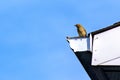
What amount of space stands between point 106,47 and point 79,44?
774 mm

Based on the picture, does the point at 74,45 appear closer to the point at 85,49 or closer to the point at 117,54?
the point at 85,49

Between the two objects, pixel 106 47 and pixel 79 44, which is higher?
pixel 79 44

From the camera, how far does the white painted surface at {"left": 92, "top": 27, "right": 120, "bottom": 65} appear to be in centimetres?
1141

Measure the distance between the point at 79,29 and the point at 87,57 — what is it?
5.91 meters

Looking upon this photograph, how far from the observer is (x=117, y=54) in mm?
11398

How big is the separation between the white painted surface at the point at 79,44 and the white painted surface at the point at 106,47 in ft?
0.76

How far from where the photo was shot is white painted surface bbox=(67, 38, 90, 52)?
461 inches

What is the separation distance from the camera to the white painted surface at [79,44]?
1170cm

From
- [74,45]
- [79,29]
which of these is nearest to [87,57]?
[74,45]

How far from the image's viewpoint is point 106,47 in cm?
1151

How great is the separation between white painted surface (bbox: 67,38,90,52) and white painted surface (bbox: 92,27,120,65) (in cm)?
23

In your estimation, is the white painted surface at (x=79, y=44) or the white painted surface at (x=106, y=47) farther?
the white painted surface at (x=79, y=44)

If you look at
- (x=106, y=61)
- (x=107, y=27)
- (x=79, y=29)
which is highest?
(x=79, y=29)

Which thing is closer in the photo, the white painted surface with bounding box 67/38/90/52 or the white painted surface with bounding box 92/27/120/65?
the white painted surface with bounding box 92/27/120/65
